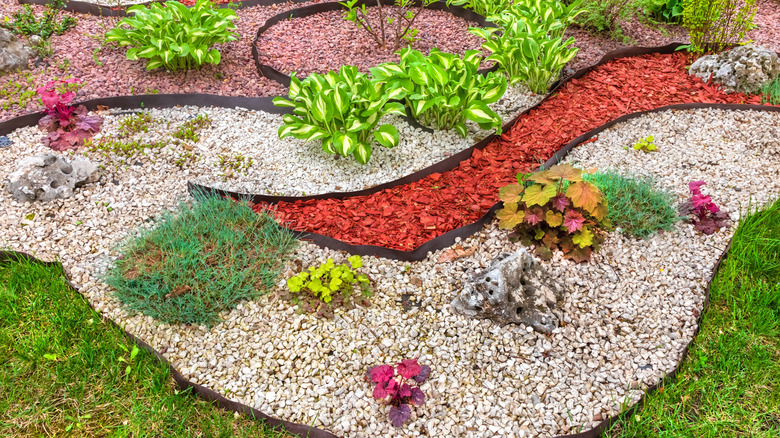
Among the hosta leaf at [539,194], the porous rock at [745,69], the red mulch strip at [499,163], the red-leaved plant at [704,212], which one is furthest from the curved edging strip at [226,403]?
the porous rock at [745,69]

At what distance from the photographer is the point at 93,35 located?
5.68 metres

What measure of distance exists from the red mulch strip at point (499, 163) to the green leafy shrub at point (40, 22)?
3753 millimetres

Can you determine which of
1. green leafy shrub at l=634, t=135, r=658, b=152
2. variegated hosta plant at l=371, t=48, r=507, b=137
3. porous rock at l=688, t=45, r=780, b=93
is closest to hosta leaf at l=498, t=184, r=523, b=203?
variegated hosta plant at l=371, t=48, r=507, b=137

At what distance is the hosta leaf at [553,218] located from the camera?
3.17 m

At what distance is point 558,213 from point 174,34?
3.71 m

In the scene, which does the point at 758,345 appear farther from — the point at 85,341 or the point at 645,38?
the point at 645,38

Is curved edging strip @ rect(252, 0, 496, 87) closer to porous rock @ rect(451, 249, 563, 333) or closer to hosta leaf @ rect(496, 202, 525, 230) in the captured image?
hosta leaf @ rect(496, 202, 525, 230)

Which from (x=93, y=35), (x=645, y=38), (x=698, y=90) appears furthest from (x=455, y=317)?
(x=93, y=35)

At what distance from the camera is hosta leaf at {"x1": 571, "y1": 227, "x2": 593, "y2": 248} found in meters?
3.18

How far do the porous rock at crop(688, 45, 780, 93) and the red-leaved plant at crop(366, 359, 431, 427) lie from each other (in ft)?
13.7

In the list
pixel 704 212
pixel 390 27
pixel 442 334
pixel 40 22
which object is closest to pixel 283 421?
pixel 442 334

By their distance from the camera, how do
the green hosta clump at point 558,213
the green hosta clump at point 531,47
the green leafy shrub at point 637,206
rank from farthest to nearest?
the green hosta clump at point 531,47 → the green leafy shrub at point 637,206 → the green hosta clump at point 558,213

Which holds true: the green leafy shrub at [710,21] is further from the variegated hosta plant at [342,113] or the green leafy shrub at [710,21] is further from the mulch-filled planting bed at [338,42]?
the variegated hosta plant at [342,113]

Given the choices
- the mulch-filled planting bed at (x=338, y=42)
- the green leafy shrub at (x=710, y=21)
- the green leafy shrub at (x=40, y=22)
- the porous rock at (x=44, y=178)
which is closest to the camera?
the porous rock at (x=44, y=178)
